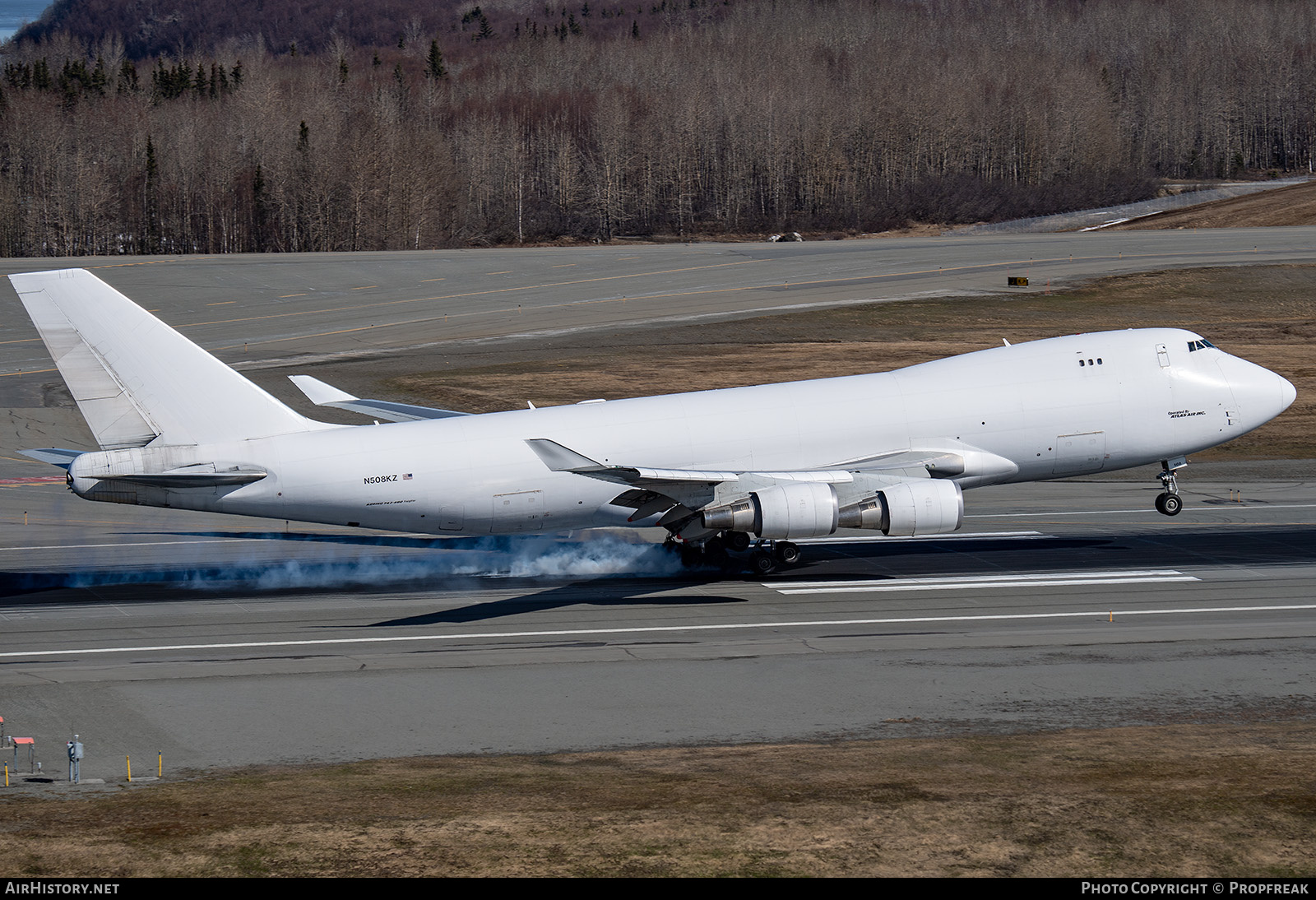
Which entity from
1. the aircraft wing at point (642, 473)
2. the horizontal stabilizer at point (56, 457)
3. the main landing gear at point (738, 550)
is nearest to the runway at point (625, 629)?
the main landing gear at point (738, 550)

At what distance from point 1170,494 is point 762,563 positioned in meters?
13.4

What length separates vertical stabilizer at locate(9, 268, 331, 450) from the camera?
30.7 metres

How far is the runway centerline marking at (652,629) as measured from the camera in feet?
96.1

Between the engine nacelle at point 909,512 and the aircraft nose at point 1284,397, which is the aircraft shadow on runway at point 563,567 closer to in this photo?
the engine nacelle at point 909,512

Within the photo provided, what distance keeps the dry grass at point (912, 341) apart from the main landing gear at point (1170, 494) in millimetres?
15579

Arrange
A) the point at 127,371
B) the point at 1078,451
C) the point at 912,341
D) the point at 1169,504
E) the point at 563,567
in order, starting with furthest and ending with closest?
the point at 912,341 < the point at 1169,504 < the point at 563,567 < the point at 1078,451 < the point at 127,371

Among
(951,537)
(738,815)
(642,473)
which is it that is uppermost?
(642,473)

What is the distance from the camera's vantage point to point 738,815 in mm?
18453

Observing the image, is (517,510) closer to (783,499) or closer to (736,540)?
(736,540)

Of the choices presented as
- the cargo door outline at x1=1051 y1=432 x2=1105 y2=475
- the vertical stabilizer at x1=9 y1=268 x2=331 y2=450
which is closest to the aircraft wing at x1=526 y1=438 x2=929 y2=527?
the cargo door outline at x1=1051 y1=432 x2=1105 y2=475

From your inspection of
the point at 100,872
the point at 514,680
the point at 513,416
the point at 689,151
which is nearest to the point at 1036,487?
the point at 513,416

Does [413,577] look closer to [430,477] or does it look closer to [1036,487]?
[430,477]

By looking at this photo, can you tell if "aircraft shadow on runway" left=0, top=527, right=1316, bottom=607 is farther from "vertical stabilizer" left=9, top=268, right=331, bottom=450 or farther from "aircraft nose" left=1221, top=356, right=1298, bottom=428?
"vertical stabilizer" left=9, top=268, right=331, bottom=450

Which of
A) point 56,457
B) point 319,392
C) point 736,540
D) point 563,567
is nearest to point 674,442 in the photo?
point 736,540
